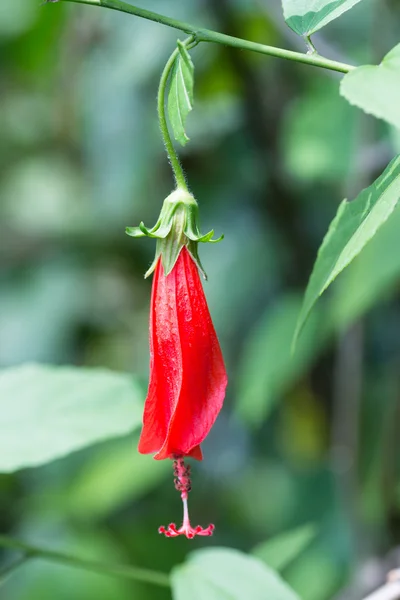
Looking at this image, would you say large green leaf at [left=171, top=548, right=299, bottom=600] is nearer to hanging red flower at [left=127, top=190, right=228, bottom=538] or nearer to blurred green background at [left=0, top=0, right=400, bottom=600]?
hanging red flower at [left=127, top=190, right=228, bottom=538]

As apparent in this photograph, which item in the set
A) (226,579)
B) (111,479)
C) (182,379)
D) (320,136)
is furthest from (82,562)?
(320,136)

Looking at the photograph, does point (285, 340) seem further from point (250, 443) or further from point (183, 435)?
point (183, 435)

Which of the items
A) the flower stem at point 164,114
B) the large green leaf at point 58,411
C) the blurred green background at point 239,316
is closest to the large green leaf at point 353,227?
the flower stem at point 164,114

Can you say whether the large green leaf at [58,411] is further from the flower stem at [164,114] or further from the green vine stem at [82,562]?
the flower stem at [164,114]

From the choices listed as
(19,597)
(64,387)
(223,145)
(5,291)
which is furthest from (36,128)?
(64,387)

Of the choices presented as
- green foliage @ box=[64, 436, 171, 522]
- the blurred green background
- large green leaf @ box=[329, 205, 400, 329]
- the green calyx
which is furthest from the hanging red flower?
green foliage @ box=[64, 436, 171, 522]

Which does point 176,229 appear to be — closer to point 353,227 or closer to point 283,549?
point 353,227
